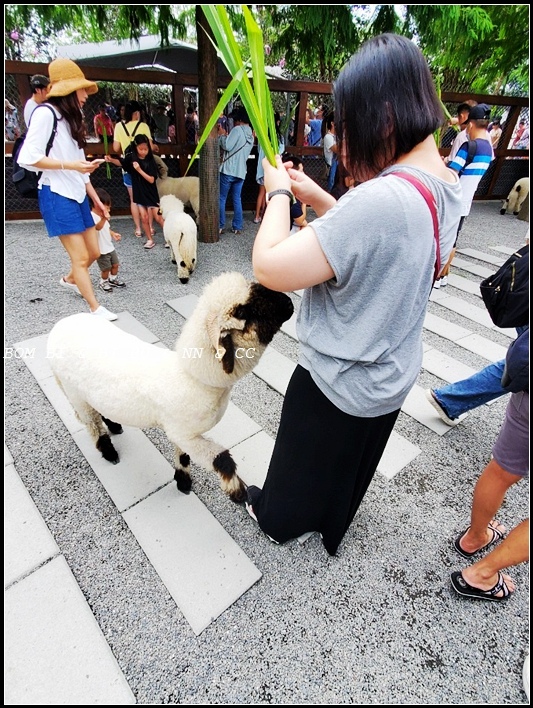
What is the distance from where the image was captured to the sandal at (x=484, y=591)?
6.45 ft

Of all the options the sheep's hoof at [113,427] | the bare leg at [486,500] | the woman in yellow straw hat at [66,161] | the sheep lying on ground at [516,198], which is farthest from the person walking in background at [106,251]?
the sheep lying on ground at [516,198]

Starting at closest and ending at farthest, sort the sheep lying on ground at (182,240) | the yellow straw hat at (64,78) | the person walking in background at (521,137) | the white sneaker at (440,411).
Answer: the yellow straw hat at (64,78) < the white sneaker at (440,411) < the sheep lying on ground at (182,240) < the person walking in background at (521,137)

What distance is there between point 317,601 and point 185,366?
4.74 feet

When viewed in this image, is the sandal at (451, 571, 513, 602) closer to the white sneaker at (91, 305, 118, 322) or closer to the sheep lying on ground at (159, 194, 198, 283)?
the white sneaker at (91, 305, 118, 322)

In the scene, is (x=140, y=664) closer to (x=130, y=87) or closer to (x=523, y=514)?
(x=523, y=514)

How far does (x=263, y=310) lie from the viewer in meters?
1.57

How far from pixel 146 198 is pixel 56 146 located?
3060 millimetres

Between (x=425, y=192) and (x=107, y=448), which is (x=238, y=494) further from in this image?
(x=425, y=192)

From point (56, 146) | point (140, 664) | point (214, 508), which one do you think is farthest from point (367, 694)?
point (56, 146)

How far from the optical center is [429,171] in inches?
44.0

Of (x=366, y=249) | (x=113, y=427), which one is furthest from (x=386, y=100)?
(x=113, y=427)

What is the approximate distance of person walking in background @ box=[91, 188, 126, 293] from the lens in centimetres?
430

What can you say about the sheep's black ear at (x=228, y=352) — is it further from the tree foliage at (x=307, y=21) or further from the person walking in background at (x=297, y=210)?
the tree foliage at (x=307, y=21)

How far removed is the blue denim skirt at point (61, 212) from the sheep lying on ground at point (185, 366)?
5.39ft
